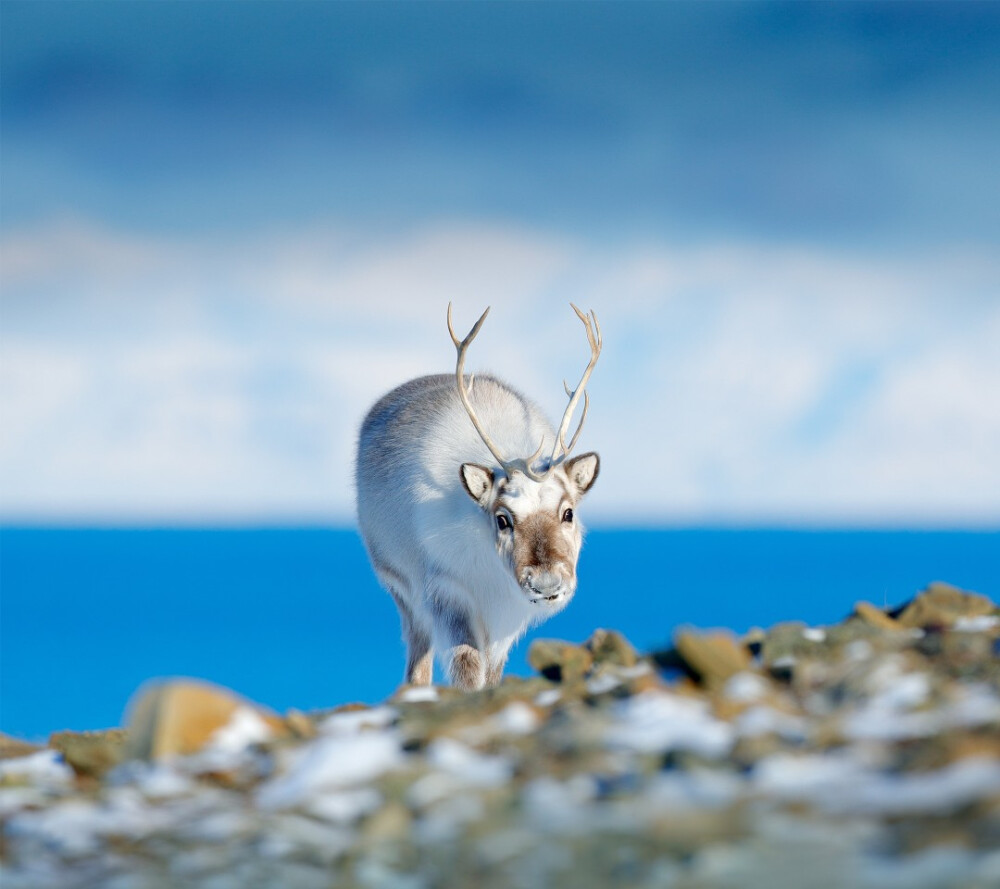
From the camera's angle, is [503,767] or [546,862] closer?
[546,862]

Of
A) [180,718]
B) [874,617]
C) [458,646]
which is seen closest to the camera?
[180,718]

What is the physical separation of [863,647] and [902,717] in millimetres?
1018

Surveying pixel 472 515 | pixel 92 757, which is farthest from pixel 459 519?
pixel 92 757

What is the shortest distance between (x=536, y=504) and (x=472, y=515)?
62cm

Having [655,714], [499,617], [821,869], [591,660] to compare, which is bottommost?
[821,869]

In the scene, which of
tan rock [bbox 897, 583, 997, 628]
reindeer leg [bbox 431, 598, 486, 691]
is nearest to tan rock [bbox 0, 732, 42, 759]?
reindeer leg [bbox 431, 598, 486, 691]

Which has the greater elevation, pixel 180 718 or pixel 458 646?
pixel 458 646

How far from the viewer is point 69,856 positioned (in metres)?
4.30

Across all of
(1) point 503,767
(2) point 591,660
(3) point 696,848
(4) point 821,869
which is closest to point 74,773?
(1) point 503,767

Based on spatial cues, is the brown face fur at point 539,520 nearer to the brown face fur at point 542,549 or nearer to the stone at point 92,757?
the brown face fur at point 542,549

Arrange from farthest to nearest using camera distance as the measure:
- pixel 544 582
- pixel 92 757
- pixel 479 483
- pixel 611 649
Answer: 1. pixel 479 483
2. pixel 544 582
3. pixel 611 649
4. pixel 92 757

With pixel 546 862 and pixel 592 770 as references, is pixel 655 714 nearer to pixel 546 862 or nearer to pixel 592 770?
pixel 592 770

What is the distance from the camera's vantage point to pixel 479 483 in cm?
945

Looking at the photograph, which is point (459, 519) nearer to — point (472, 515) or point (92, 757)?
point (472, 515)
